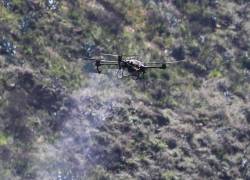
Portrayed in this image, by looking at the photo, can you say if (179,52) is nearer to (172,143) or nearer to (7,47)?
(172,143)

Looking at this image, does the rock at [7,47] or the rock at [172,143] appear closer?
the rock at [172,143]

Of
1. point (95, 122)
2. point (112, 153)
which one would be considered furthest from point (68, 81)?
point (112, 153)

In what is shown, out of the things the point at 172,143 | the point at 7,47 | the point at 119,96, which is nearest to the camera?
the point at 172,143

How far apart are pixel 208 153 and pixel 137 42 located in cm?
760

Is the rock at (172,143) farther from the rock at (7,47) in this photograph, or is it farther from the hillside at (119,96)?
the rock at (7,47)

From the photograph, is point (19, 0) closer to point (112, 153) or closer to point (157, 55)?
point (157, 55)

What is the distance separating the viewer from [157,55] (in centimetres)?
3144

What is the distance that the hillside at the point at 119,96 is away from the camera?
25.2 m

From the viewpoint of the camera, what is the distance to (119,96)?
2811 centimetres

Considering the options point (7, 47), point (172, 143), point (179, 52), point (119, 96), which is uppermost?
point (179, 52)

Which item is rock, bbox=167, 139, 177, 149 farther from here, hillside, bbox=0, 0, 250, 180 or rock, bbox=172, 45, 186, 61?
rock, bbox=172, 45, 186, 61

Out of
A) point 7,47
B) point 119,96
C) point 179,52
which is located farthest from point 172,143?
point 7,47

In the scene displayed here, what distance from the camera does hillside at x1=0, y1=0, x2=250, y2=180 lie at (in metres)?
25.2

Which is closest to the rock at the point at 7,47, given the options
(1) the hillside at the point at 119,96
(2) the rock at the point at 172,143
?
(1) the hillside at the point at 119,96
